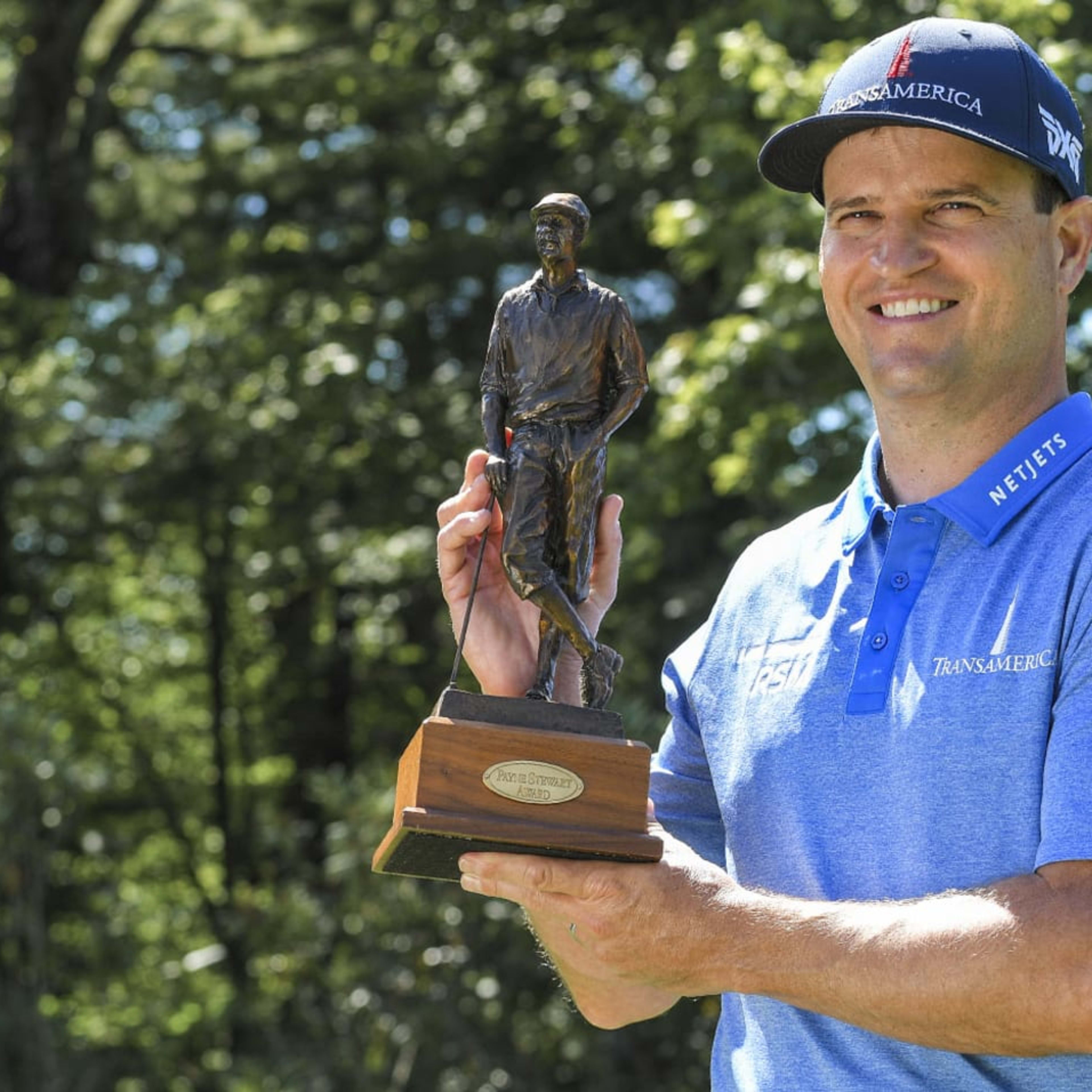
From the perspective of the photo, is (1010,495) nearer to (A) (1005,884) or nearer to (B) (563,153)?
(A) (1005,884)

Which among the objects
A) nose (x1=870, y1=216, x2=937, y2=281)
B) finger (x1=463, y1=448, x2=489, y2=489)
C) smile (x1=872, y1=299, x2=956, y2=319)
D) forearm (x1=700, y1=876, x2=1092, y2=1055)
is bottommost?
forearm (x1=700, y1=876, x2=1092, y2=1055)

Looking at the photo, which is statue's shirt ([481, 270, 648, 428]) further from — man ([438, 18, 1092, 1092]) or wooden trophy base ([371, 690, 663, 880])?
wooden trophy base ([371, 690, 663, 880])

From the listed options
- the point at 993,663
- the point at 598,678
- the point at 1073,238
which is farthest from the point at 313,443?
the point at 993,663

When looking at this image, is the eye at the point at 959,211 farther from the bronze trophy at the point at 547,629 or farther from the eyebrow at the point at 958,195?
the bronze trophy at the point at 547,629

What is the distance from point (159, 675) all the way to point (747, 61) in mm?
9201

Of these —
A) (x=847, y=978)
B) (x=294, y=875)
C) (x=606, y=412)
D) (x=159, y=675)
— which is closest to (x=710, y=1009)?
(x=294, y=875)

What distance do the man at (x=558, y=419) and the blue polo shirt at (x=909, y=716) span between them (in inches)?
11.3

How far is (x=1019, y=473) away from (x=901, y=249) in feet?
1.21

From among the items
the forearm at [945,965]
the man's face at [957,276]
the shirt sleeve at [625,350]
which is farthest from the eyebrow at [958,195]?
the forearm at [945,965]

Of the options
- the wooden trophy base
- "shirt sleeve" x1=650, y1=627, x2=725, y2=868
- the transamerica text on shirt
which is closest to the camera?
the transamerica text on shirt

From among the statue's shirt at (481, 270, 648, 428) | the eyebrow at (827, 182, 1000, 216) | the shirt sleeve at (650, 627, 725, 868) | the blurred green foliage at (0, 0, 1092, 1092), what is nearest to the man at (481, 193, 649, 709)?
the statue's shirt at (481, 270, 648, 428)

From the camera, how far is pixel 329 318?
442 inches

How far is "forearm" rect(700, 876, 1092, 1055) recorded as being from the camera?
196cm

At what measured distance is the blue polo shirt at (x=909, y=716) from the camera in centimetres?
213
